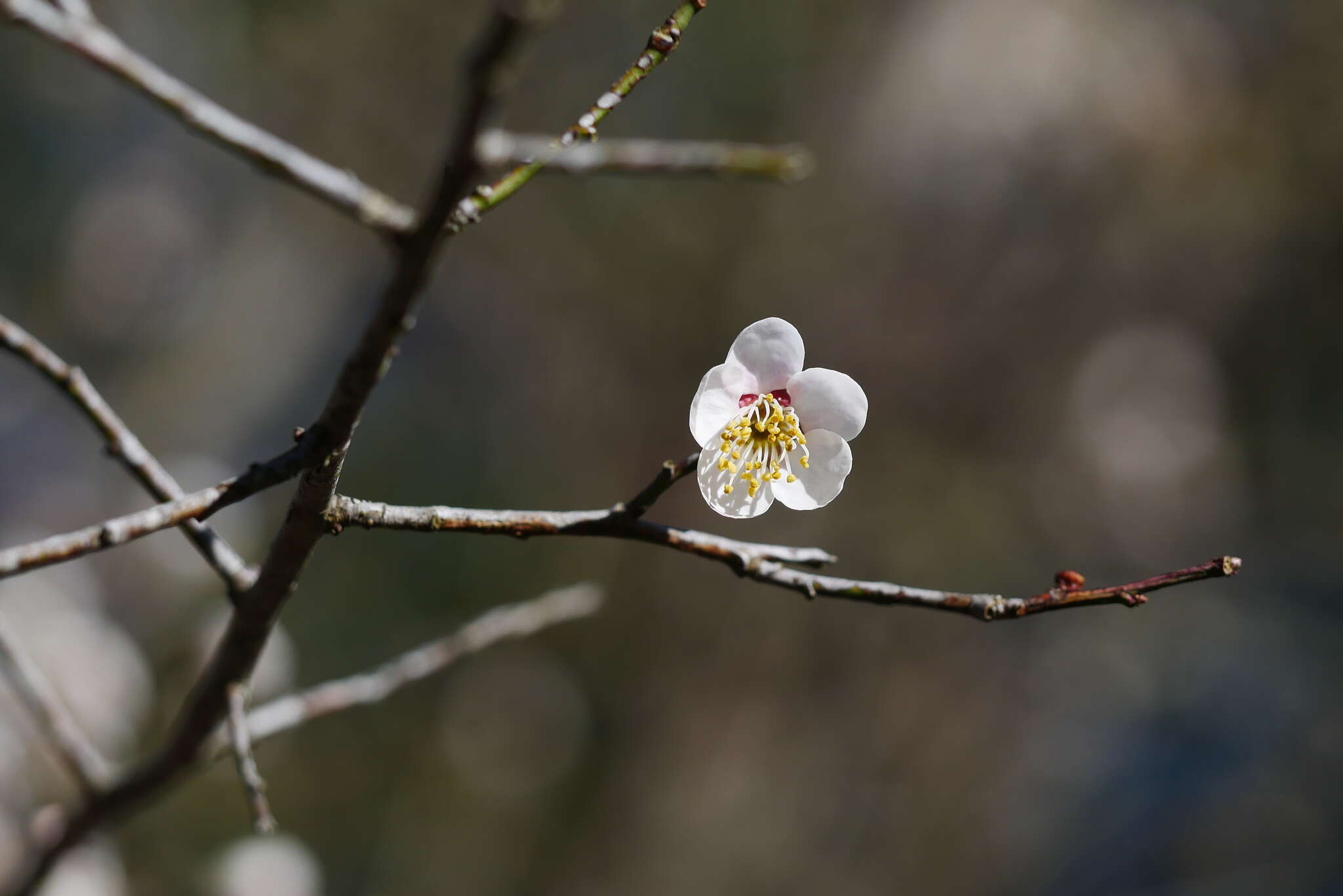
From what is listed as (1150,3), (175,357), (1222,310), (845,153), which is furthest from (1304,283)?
(175,357)

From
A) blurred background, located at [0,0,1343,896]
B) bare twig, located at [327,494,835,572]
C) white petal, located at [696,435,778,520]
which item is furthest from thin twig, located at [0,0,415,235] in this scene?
blurred background, located at [0,0,1343,896]

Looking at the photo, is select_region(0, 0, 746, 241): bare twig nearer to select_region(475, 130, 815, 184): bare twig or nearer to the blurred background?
select_region(475, 130, 815, 184): bare twig

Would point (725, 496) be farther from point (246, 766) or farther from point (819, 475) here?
point (246, 766)

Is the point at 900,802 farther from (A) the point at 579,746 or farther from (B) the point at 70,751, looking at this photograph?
(B) the point at 70,751

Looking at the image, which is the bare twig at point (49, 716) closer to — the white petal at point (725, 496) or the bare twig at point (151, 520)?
the bare twig at point (151, 520)

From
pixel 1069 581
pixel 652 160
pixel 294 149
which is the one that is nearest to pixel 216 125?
pixel 294 149

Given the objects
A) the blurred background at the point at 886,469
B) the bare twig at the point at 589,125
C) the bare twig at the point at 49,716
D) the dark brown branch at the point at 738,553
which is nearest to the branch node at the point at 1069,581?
the dark brown branch at the point at 738,553

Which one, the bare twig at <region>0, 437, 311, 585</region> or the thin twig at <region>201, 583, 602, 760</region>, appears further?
the thin twig at <region>201, 583, 602, 760</region>
